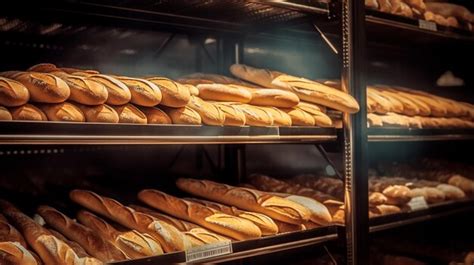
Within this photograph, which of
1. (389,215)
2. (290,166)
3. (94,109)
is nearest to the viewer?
(94,109)

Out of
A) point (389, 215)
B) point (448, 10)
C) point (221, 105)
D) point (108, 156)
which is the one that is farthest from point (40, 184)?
point (448, 10)

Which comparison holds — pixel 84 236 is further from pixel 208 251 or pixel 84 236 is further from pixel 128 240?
pixel 208 251

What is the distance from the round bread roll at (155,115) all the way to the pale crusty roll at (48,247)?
0.43 metres

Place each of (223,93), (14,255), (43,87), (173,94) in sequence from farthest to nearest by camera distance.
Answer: (223,93)
(173,94)
(43,87)
(14,255)

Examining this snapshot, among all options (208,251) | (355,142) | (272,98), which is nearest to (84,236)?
(208,251)

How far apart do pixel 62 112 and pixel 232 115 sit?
0.58 m

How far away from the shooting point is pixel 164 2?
199 cm

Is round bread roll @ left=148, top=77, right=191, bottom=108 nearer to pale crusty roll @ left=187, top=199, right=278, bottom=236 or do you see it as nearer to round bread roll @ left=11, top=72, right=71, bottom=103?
round bread roll @ left=11, top=72, right=71, bottom=103

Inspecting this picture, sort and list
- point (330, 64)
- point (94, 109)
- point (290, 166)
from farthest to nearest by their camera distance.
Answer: point (330, 64) < point (290, 166) < point (94, 109)

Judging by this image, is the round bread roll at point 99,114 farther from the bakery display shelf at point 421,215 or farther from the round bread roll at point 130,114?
the bakery display shelf at point 421,215

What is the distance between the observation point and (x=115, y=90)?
5.00 feet

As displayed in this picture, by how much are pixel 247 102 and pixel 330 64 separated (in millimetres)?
1086

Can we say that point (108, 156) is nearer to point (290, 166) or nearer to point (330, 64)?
point (290, 166)

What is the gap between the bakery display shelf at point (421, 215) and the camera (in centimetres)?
223
